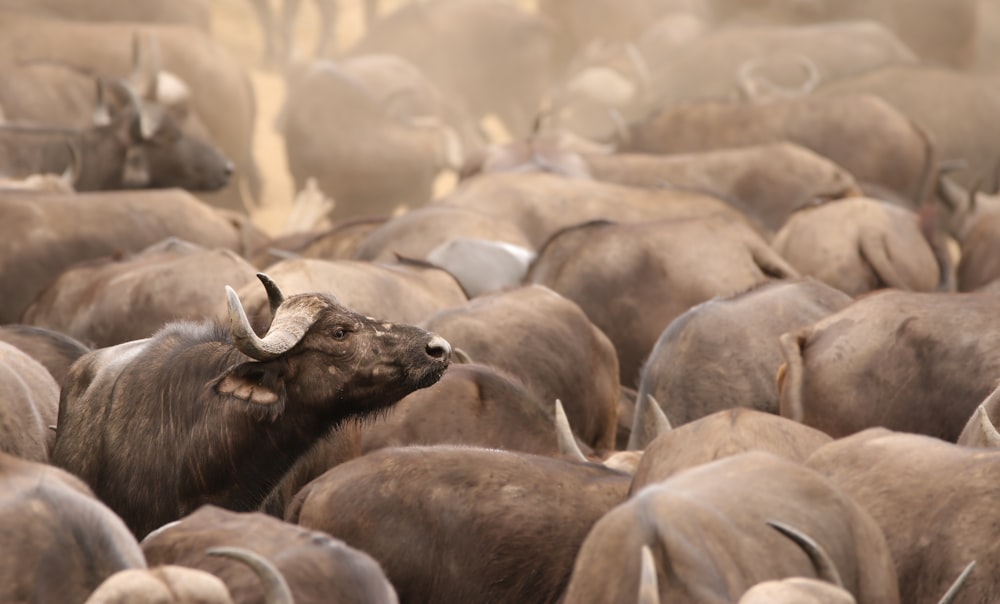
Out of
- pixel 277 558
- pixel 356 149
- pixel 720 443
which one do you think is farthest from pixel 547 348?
pixel 356 149

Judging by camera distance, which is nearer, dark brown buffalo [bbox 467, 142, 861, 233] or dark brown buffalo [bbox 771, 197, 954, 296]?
dark brown buffalo [bbox 771, 197, 954, 296]

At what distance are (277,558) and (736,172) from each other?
8321 mm

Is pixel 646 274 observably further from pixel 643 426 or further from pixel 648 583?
pixel 648 583

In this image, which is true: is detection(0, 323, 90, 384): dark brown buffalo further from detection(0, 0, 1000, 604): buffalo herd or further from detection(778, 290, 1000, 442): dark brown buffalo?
detection(778, 290, 1000, 442): dark brown buffalo

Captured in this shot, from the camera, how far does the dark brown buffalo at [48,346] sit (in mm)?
6828

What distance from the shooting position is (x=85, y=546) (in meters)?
4.06

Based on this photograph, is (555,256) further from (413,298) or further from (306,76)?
(306,76)

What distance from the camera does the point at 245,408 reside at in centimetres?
530

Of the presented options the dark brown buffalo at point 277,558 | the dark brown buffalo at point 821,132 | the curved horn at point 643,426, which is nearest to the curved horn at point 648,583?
the dark brown buffalo at point 277,558

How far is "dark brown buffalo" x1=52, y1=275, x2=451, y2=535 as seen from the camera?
5.29 metres

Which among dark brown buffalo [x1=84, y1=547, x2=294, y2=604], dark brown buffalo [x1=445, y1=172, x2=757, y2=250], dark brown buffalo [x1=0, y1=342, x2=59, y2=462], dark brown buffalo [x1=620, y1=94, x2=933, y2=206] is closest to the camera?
dark brown buffalo [x1=84, y1=547, x2=294, y2=604]

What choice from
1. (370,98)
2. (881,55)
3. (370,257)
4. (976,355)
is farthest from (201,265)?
(881,55)

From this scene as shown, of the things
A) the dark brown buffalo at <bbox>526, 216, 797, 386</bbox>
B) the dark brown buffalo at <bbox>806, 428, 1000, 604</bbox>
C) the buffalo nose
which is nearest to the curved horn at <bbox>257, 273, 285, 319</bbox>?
the buffalo nose

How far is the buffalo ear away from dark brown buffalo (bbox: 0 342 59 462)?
77cm
